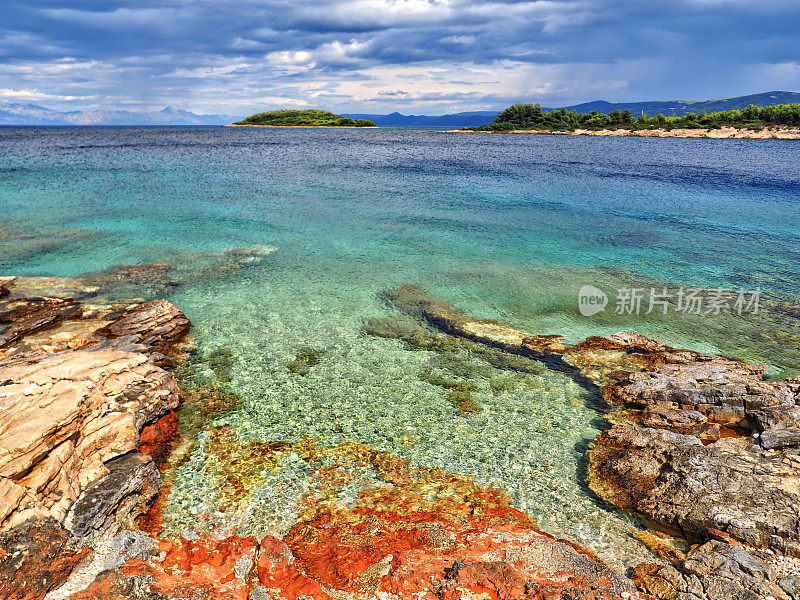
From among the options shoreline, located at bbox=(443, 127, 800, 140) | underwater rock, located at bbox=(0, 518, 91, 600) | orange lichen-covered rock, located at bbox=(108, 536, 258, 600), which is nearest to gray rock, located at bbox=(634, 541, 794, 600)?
orange lichen-covered rock, located at bbox=(108, 536, 258, 600)

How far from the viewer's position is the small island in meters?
113

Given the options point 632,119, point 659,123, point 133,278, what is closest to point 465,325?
point 133,278

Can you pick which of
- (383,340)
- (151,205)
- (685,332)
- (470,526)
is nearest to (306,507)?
(470,526)

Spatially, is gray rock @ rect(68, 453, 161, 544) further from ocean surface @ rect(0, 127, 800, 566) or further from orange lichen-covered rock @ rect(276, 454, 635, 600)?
orange lichen-covered rock @ rect(276, 454, 635, 600)

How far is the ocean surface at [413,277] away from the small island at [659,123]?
8025 centimetres

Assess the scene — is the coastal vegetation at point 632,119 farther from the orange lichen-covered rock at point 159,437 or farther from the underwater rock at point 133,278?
the orange lichen-covered rock at point 159,437

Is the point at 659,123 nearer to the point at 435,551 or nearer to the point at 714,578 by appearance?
the point at 714,578

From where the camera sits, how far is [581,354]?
51.4 ft

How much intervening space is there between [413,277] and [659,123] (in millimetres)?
152121

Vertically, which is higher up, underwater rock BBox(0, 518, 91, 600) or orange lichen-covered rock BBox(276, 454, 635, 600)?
underwater rock BBox(0, 518, 91, 600)

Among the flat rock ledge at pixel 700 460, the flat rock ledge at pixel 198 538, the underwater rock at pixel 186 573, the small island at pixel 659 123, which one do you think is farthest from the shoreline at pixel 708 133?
the underwater rock at pixel 186 573

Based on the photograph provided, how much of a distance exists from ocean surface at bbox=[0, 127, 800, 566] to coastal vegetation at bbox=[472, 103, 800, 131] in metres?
87.0

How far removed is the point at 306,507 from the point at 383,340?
322 inches

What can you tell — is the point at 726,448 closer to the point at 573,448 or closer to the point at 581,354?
the point at 573,448
